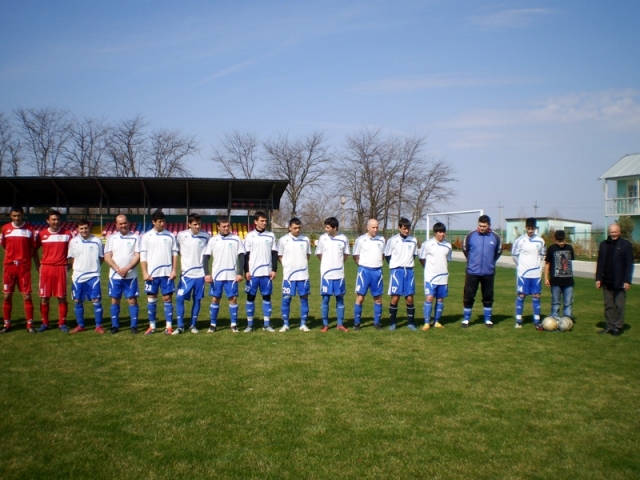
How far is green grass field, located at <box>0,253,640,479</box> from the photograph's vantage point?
147 inches

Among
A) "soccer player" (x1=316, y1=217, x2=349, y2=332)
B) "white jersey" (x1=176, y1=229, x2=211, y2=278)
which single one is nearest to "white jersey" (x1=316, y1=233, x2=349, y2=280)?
"soccer player" (x1=316, y1=217, x2=349, y2=332)

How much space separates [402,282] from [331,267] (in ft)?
4.22

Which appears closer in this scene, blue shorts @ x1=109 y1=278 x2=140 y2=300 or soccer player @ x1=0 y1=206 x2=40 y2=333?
blue shorts @ x1=109 y1=278 x2=140 y2=300

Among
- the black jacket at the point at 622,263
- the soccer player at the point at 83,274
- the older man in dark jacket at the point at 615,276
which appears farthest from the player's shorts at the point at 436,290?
the soccer player at the point at 83,274

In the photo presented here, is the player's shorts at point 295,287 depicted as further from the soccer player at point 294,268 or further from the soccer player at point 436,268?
the soccer player at point 436,268

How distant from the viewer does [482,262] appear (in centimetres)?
916

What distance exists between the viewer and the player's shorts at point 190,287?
8.45m

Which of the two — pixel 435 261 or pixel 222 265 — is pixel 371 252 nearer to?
pixel 435 261

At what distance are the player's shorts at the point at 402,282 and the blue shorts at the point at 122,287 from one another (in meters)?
4.40

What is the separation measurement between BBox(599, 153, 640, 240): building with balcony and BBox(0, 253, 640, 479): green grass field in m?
Result: 27.2

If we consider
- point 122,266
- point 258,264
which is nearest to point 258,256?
point 258,264

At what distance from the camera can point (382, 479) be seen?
352cm

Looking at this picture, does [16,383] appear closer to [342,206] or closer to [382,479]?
[382,479]

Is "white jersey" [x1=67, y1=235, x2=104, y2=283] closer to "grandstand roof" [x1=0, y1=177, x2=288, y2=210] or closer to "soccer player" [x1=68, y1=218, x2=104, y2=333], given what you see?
"soccer player" [x1=68, y1=218, x2=104, y2=333]
